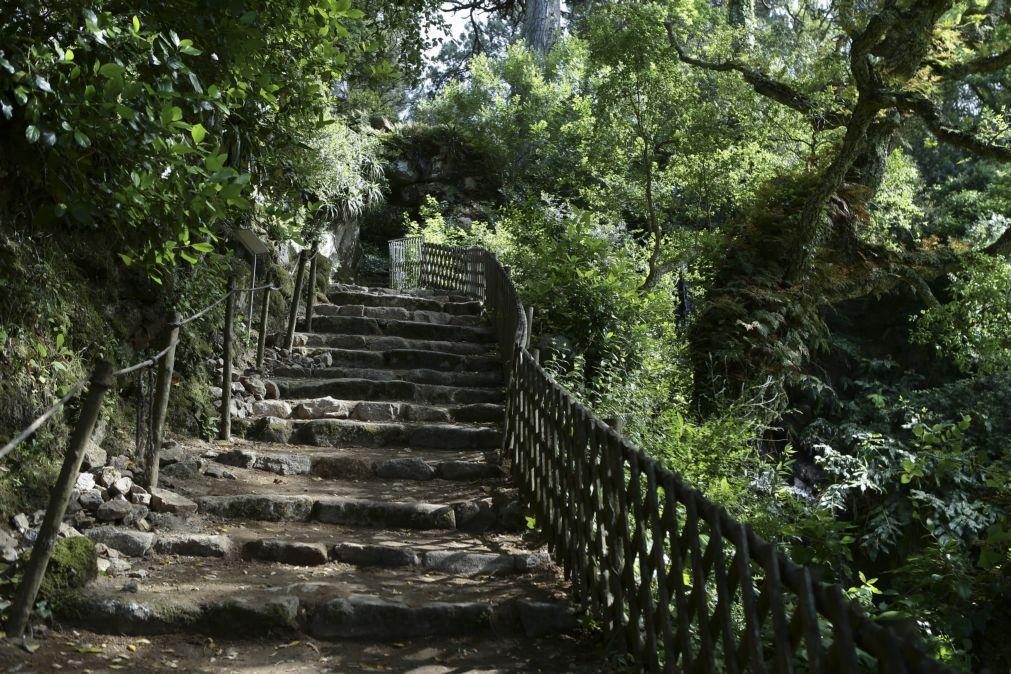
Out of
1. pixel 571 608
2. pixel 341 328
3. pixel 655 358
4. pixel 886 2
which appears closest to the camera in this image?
pixel 571 608

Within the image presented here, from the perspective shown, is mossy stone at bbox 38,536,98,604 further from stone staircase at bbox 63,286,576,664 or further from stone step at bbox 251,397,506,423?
stone step at bbox 251,397,506,423

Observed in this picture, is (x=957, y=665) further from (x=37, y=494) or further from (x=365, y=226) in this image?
(x=365, y=226)

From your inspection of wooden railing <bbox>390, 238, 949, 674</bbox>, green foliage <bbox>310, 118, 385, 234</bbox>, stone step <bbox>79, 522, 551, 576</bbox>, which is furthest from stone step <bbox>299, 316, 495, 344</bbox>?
stone step <bbox>79, 522, 551, 576</bbox>

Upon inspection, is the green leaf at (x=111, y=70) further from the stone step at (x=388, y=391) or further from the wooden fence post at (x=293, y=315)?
the wooden fence post at (x=293, y=315)

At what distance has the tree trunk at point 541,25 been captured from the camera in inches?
990

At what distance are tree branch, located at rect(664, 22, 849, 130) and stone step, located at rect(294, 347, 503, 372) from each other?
5.06m

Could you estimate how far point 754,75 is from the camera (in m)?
10.4

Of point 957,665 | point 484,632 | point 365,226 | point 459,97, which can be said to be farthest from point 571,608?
point 459,97

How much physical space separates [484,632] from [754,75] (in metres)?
8.80

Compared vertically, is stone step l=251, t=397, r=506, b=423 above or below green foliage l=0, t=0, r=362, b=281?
below

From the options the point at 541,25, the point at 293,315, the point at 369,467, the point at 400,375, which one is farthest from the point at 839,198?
the point at 541,25

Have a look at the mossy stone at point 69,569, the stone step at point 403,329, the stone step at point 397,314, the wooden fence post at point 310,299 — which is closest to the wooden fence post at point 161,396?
the mossy stone at point 69,569

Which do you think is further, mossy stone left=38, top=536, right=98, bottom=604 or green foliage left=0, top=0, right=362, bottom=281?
mossy stone left=38, top=536, right=98, bottom=604

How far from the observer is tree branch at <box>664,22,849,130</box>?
1019 cm
